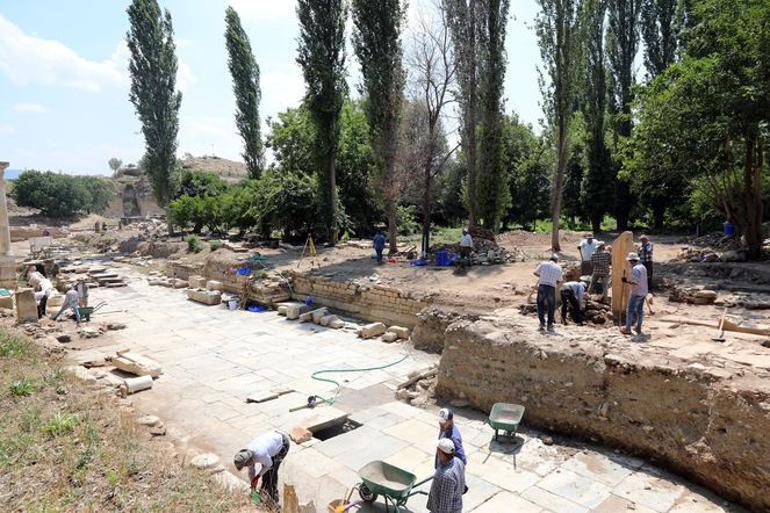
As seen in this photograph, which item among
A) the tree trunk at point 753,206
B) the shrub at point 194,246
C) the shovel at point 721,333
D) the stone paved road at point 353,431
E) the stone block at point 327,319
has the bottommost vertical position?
the stone paved road at point 353,431

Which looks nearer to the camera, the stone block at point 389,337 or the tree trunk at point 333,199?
the stone block at point 389,337

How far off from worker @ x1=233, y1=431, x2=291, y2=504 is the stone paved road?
574mm

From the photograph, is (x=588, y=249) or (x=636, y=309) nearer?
(x=636, y=309)

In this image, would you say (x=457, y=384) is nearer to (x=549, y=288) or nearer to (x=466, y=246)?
(x=549, y=288)

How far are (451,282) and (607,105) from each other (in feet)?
61.2

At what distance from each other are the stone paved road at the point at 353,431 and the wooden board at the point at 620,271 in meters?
3.42

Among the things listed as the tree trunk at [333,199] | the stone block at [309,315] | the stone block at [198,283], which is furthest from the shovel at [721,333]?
the stone block at [198,283]

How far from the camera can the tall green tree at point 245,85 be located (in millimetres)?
33625

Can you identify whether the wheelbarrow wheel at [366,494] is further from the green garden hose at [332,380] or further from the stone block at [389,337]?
the stone block at [389,337]

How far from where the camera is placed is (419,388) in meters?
9.35

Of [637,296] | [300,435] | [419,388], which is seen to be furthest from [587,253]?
[300,435]

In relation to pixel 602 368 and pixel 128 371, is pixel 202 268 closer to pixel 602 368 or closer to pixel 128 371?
pixel 128 371

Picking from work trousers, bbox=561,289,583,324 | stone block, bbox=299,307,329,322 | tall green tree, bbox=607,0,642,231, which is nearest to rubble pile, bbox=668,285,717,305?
work trousers, bbox=561,289,583,324

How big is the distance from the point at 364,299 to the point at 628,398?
8.81 meters
